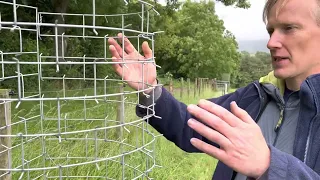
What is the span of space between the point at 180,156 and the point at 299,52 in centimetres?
277

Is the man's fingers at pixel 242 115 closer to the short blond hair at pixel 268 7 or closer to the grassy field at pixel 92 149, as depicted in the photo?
the short blond hair at pixel 268 7

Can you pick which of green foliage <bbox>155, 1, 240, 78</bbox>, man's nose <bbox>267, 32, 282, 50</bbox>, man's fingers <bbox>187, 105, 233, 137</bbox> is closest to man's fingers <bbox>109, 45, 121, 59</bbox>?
man's nose <bbox>267, 32, 282, 50</bbox>

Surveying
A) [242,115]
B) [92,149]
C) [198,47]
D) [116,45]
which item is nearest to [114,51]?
[116,45]

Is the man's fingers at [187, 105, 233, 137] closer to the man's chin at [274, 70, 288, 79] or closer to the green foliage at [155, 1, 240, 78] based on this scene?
the man's chin at [274, 70, 288, 79]

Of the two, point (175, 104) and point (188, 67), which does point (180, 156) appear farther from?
point (188, 67)

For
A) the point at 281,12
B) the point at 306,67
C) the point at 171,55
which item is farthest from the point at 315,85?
the point at 171,55

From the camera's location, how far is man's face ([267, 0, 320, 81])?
Result: 1.15 m

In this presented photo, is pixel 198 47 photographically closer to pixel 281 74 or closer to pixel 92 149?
pixel 92 149

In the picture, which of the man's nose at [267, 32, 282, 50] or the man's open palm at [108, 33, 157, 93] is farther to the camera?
the man's open palm at [108, 33, 157, 93]

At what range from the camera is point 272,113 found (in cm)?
127

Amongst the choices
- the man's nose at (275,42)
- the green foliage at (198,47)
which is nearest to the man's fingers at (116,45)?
the man's nose at (275,42)

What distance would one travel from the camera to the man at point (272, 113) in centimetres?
73

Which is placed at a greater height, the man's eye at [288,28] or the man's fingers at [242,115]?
the man's eye at [288,28]

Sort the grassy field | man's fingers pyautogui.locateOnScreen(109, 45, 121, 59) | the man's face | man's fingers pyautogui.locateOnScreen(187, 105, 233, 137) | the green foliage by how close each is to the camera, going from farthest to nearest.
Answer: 1. the green foliage
2. the grassy field
3. man's fingers pyautogui.locateOnScreen(109, 45, 121, 59)
4. the man's face
5. man's fingers pyautogui.locateOnScreen(187, 105, 233, 137)
